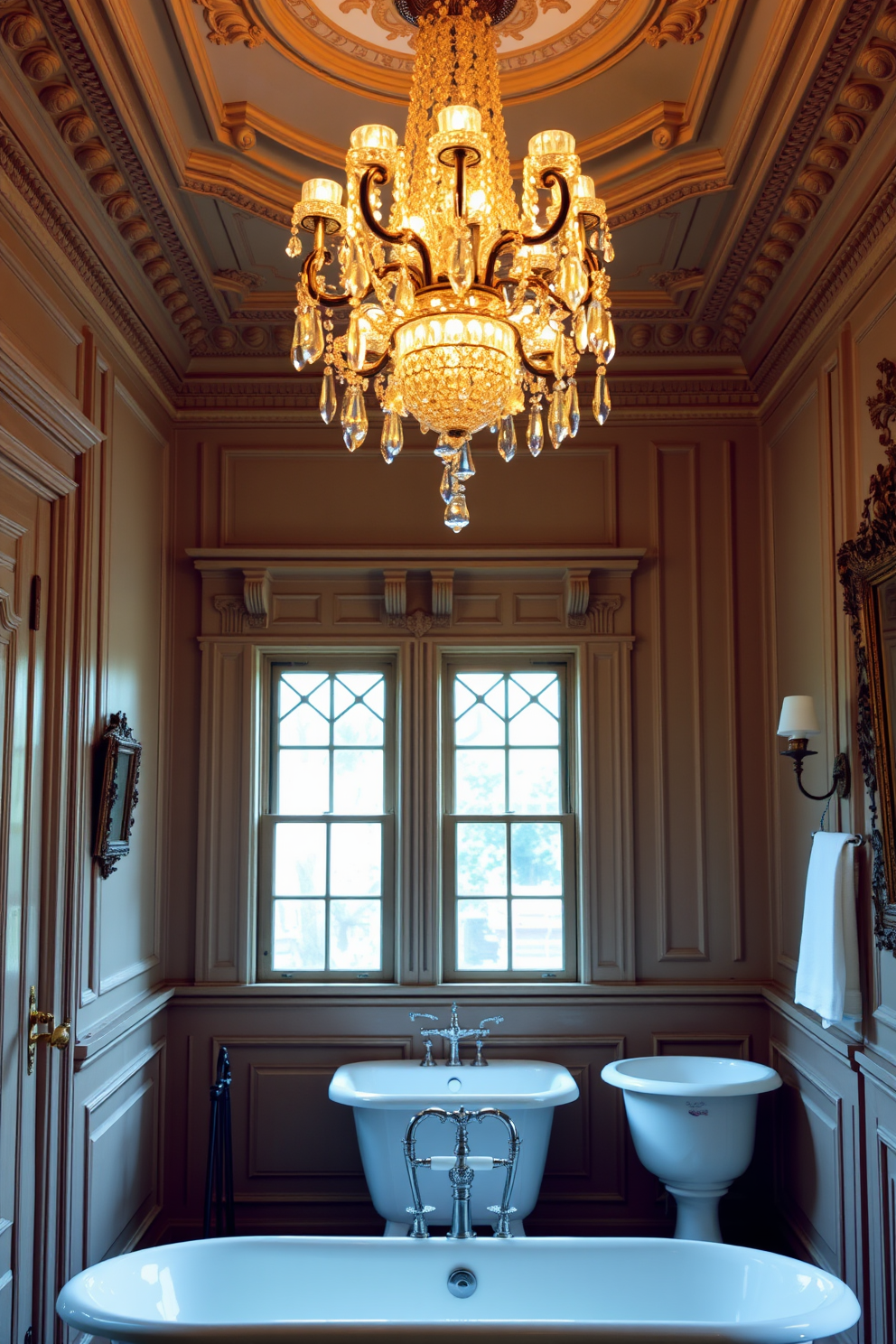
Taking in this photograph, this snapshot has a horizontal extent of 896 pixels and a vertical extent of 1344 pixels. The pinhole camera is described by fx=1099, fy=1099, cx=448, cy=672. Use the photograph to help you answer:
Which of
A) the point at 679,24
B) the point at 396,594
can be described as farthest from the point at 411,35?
the point at 396,594

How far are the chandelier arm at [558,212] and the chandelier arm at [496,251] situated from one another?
0.03 metres

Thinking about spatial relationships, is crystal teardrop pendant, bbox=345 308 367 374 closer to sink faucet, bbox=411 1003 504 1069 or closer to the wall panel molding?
the wall panel molding

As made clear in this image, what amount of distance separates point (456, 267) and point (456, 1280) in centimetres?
236

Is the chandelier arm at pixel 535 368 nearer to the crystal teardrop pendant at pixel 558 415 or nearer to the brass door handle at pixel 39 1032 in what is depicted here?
the crystal teardrop pendant at pixel 558 415

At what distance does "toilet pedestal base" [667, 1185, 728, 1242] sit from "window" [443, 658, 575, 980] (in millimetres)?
845

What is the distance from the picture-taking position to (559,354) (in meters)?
2.11

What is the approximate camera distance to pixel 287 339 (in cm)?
404

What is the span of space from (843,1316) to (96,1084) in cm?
204

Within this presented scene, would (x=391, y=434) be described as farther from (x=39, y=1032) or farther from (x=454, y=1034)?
(x=454, y=1034)

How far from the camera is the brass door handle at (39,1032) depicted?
265 cm

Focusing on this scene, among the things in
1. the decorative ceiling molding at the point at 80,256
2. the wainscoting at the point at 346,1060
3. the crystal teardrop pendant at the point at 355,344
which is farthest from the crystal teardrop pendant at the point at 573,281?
the wainscoting at the point at 346,1060

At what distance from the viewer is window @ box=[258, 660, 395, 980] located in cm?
405

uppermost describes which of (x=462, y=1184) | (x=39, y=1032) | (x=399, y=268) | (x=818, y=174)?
(x=818, y=174)

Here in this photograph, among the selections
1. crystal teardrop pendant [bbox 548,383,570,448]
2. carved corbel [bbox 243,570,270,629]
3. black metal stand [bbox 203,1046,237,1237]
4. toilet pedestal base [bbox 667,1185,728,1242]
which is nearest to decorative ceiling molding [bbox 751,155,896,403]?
crystal teardrop pendant [bbox 548,383,570,448]
